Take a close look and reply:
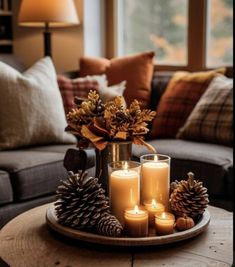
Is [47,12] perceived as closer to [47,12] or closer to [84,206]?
[47,12]

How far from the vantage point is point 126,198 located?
1.38m

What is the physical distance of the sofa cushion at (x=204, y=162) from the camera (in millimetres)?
2266

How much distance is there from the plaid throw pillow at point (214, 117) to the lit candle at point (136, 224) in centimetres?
135

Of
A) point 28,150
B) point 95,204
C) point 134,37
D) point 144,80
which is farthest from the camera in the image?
point 134,37

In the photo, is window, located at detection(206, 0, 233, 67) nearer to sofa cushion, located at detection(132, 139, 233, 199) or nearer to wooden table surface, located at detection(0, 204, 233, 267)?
sofa cushion, located at detection(132, 139, 233, 199)

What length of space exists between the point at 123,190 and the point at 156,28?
2.48 metres

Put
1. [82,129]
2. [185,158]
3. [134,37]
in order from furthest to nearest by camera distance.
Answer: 1. [134,37]
2. [185,158]
3. [82,129]

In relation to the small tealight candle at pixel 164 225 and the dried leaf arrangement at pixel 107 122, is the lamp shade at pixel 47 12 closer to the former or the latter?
the dried leaf arrangement at pixel 107 122

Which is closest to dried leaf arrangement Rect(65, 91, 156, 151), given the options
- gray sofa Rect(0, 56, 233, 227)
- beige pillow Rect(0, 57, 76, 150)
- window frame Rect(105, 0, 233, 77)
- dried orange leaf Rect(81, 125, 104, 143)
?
dried orange leaf Rect(81, 125, 104, 143)

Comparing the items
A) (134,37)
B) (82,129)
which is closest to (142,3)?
(134,37)

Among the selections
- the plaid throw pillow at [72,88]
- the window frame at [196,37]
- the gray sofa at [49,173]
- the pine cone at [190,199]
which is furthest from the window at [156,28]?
the pine cone at [190,199]

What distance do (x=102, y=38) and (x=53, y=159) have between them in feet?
5.56

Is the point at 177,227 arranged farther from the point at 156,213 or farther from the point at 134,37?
the point at 134,37

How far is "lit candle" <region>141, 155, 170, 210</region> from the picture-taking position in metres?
1.42
